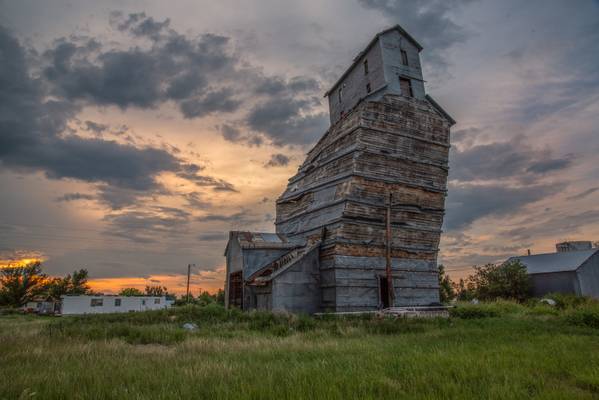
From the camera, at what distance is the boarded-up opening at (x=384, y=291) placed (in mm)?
21312

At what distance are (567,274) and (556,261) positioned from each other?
3.28 metres

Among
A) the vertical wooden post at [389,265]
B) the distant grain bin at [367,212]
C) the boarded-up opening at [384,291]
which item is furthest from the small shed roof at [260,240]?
Result: the vertical wooden post at [389,265]

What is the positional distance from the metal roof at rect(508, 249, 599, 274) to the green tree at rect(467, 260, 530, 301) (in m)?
3.04

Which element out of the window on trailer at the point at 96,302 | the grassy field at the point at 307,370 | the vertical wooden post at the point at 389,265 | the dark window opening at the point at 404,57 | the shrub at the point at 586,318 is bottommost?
the shrub at the point at 586,318

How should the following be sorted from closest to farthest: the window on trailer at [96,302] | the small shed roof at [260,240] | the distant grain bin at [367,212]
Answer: the distant grain bin at [367,212] → the small shed roof at [260,240] → the window on trailer at [96,302]

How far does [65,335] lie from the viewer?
12305 millimetres

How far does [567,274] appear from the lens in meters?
38.7

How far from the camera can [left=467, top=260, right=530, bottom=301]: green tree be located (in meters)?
39.2

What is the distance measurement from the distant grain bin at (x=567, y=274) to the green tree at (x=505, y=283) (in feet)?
7.00

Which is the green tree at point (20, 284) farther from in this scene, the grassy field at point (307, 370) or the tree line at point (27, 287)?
the grassy field at point (307, 370)

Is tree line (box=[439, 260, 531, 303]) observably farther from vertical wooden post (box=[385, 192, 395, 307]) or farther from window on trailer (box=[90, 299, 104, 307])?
window on trailer (box=[90, 299, 104, 307])

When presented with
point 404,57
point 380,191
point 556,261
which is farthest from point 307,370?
point 556,261

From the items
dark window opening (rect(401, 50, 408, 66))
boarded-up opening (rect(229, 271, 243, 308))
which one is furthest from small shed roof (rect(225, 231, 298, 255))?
dark window opening (rect(401, 50, 408, 66))

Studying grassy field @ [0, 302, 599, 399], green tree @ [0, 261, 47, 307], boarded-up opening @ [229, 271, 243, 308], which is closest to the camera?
grassy field @ [0, 302, 599, 399]
